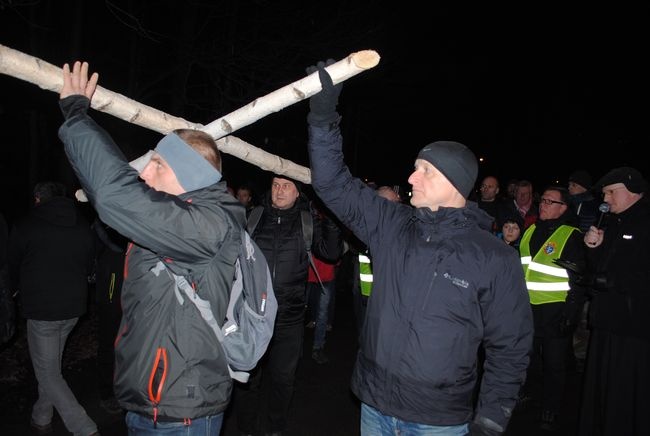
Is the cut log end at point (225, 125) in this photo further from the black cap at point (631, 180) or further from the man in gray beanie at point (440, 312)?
the black cap at point (631, 180)

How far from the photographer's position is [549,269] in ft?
16.0

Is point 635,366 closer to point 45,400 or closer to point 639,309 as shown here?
point 639,309

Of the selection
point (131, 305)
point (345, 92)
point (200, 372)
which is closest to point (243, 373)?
point (200, 372)

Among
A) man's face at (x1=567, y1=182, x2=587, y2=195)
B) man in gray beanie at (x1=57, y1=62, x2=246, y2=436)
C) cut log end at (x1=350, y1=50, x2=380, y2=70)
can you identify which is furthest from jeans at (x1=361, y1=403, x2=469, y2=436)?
man's face at (x1=567, y1=182, x2=587, y2=195)

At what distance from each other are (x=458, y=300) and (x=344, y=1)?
835cm

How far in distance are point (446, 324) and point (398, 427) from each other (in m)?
0.60

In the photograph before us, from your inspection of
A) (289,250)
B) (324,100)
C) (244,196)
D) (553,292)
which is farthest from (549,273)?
(244,196)

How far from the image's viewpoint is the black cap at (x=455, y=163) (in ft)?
8.13

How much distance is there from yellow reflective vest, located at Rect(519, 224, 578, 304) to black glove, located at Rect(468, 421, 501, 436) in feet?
9.82

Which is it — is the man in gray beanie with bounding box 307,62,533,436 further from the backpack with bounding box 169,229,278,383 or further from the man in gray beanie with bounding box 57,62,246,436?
the man in gray beanie with bounding box 57,62,246,436

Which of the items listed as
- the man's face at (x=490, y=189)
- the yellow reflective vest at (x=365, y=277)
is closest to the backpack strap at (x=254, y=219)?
the yellow reflective vest at (x=365, y=277)

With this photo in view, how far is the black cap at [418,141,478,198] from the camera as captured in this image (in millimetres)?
2479

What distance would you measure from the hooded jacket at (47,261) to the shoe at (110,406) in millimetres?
1223

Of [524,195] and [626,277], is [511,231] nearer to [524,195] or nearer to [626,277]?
[626,277]
